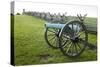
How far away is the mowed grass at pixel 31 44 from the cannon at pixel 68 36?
2.6 inches

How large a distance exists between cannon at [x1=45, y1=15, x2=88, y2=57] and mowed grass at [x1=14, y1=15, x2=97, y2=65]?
0.21 ft

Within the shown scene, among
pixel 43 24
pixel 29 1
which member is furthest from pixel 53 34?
pixel 29 1

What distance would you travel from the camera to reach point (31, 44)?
6.93 feet

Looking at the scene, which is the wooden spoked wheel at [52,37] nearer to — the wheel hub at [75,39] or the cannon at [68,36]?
the cannon at [68,36]

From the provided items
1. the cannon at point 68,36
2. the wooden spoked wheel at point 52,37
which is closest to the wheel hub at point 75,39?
the cannon at point 68,36

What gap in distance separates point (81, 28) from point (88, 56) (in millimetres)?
349

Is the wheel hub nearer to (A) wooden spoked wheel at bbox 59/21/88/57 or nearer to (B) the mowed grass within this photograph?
(A) wooden spoked wheel at bbox 59/21/88/57

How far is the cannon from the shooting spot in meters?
2.21

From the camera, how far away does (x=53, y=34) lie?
7.28 feet

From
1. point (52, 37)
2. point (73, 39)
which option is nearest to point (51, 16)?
point (52, 37)

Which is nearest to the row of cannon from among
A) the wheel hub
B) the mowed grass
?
the mowed grass

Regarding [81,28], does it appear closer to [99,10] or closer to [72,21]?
[72,21]

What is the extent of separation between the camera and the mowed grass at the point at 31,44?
2035 mm

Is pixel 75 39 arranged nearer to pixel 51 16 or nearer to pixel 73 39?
pixel 73 39
